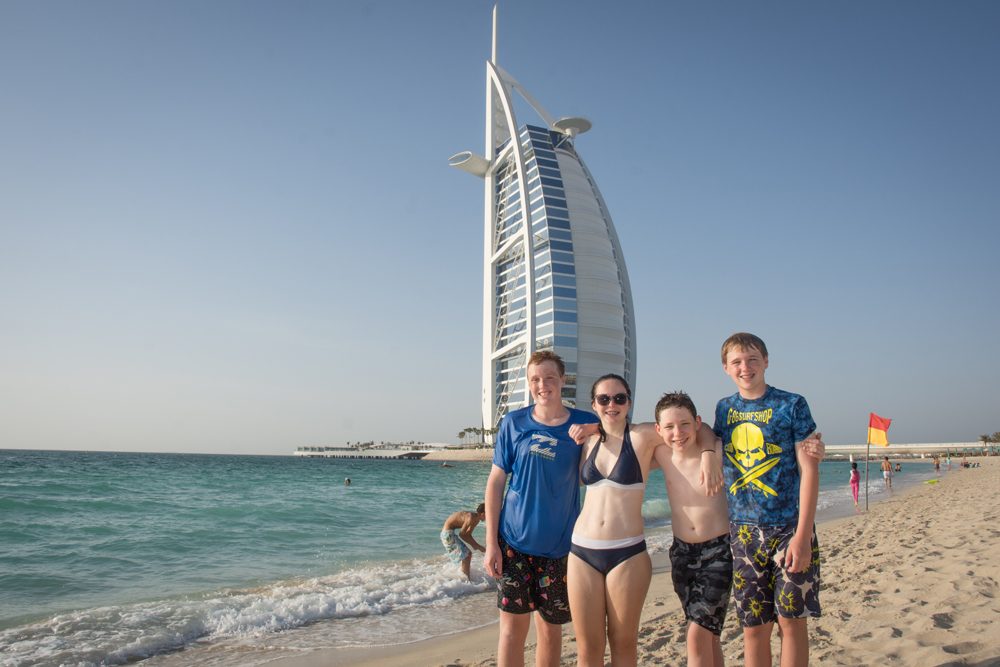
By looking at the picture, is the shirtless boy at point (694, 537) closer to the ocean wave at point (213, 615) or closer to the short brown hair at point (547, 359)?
the short brown hair at point (547, 359)

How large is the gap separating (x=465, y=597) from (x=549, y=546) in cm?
463

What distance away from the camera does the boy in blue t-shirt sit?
8.91 feet

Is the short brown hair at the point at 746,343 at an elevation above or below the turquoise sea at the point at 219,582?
above

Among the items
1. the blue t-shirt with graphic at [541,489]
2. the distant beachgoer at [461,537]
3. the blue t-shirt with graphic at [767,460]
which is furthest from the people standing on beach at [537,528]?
the distant beachgoer at [461,537]

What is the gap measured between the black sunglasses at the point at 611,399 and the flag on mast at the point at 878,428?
52.0 ft

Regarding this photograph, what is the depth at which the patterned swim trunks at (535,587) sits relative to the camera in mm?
2973

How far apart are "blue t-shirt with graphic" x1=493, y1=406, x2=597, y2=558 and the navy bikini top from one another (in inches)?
6.0

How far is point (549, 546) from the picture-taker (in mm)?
2969

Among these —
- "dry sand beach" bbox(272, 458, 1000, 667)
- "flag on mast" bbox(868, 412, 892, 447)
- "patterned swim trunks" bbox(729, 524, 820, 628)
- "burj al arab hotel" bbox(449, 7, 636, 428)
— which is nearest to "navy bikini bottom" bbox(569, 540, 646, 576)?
"patterned swim trunks" bbox(729, 524, 820, 628)

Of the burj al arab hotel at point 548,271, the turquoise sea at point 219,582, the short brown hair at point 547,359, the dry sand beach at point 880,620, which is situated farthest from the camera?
the burj al arab hotel at point 548,271

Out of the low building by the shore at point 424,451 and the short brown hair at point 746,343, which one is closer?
the short brown hair at point 746,343

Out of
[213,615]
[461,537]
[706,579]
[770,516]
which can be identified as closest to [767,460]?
[770,516]

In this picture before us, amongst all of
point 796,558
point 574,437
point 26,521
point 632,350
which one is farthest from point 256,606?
point 632,350

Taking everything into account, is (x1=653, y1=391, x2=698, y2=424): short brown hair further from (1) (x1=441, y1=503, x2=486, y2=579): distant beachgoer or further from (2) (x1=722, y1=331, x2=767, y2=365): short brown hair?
(1) (x1=441, y1=503, x2=486, y2=579): distant beachgoer
